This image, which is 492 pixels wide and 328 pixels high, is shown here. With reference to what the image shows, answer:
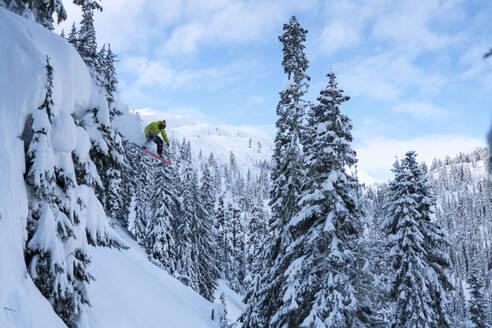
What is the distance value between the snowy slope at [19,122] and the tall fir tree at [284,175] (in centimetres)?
1032

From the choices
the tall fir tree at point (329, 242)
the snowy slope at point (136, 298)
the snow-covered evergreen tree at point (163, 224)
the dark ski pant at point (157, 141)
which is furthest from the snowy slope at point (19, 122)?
the snow-covered evergreen tree at point (163, 224)

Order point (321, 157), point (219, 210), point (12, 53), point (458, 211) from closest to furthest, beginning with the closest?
point (12, 53) < point (321, 157) < point (219, 210) < point (458, 211)

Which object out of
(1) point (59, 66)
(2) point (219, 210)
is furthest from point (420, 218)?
(2) point (219, 210)

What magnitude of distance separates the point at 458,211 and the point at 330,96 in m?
180

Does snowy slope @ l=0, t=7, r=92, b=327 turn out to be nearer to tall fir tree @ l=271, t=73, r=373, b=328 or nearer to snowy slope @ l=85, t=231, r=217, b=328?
snowy slope @ l=85, t=231, r=217, b=328

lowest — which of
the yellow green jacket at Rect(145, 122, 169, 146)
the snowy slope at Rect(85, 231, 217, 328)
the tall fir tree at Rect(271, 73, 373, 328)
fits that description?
the snowy slope at Rect(85, 231, 217, 328)

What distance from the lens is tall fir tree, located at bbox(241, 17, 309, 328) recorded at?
16.3m

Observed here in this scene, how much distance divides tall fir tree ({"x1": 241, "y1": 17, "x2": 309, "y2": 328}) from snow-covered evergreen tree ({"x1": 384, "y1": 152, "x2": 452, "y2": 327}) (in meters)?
6.55

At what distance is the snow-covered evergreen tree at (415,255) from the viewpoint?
17498 mm

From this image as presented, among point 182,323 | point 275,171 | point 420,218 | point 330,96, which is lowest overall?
point 182,323

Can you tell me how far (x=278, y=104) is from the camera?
1712 centimetres

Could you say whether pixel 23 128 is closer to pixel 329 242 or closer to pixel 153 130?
pixel 153 130

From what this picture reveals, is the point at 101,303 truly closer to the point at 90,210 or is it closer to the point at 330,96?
the point at 90,210

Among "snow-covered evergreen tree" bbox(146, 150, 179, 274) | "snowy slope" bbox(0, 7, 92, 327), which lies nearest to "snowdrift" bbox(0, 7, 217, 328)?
"snowy slope" bbox(0, 7, 92, 327)
